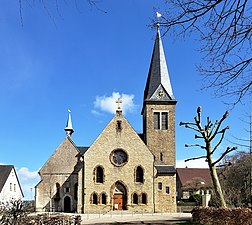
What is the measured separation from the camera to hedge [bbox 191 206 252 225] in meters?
19.1

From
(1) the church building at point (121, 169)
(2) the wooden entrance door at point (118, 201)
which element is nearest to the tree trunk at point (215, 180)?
(1) the church building at point (121, 169)

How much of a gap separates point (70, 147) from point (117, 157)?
937cm

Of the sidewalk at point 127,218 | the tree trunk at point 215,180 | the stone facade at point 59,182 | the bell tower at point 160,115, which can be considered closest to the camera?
the tree trunk at point 215,180

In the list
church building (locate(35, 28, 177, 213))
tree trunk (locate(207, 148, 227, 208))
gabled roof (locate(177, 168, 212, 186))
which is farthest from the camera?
gabled roof (locate(177, 168, 212, 186))

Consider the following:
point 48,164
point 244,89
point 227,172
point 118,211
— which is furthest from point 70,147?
point 244,89

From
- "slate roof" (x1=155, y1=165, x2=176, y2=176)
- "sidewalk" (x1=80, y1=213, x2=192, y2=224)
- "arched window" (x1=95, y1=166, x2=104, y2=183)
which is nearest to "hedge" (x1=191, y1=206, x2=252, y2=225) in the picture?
"sidewalk" (x1=80, y1=213, x2=192, y2=224)

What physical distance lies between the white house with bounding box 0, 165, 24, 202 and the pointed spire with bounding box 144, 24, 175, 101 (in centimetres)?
2339

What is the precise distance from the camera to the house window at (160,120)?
55.5 m

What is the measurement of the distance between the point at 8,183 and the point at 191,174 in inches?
1730

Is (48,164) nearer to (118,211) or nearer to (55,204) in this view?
(55,204)

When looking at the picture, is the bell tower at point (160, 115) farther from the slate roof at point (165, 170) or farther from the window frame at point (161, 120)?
the slate roof at point (165, 170)

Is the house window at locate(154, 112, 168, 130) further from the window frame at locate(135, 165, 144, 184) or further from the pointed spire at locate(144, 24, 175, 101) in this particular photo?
the window frame at locate(135, 165, 144, 184)

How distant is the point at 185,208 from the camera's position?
5278 centimetres

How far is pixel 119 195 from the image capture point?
49.9m
